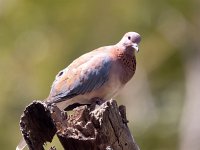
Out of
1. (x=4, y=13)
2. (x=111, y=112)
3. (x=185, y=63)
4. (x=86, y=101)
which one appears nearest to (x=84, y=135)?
(x=111, y=112)

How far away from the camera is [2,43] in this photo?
21188 millimetres

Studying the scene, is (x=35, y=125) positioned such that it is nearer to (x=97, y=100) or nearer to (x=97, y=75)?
(x=97, y=100)

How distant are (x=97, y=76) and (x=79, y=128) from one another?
1.90 metres

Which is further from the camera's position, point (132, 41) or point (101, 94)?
point (132, 41)

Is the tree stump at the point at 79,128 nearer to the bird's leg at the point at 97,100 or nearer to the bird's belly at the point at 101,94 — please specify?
the bird's leg at the point at 97,100

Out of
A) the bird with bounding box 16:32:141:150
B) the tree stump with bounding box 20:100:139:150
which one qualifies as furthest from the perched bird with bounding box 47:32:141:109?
the tree stump with bounding box 20:100:139:150

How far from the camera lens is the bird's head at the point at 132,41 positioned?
830cm

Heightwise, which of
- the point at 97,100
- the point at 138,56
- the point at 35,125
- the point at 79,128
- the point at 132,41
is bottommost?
the point at 79,128

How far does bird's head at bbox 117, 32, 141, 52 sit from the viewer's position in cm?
830

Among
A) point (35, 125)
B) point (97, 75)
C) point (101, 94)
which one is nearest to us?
point (35, 125)

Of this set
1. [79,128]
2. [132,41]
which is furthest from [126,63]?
[79,128]

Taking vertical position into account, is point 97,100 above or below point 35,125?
above

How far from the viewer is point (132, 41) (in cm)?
833

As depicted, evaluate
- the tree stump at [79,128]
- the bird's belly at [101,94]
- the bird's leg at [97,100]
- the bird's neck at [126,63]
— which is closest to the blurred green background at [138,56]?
the bird's neck at [126,63]
